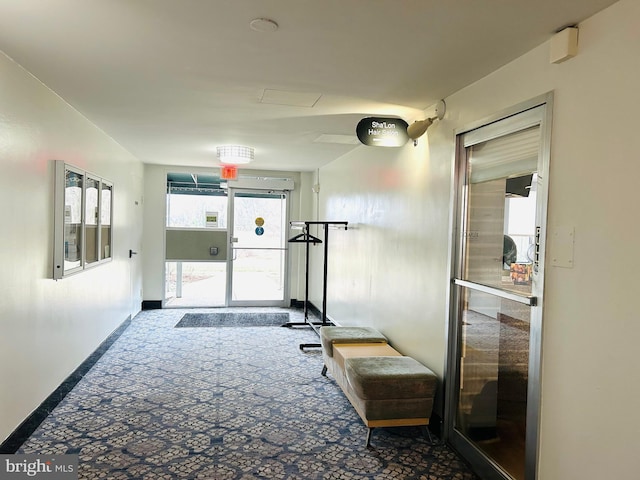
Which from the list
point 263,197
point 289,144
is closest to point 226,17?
point 289,144

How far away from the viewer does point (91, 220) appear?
415 centimetres

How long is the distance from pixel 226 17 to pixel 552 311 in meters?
2.02

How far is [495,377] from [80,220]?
11.4ft

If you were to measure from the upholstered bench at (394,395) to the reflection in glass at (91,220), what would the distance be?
2.77 metres

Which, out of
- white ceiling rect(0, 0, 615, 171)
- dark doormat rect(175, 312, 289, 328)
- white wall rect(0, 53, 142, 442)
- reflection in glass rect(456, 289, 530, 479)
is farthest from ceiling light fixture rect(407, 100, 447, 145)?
dark doormat rect(175, 312, 289, 328)

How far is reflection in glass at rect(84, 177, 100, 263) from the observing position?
400 cm

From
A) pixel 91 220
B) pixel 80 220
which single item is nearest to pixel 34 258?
pixel 80 220

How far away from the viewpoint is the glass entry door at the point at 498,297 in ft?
7.21

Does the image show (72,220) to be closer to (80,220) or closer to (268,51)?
(80,220)

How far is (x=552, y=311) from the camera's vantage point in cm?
205

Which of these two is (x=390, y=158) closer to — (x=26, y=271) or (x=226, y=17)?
(x=226, y=17)

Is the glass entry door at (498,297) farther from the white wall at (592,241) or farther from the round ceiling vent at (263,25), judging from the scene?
the round ceiling vent at (263,25)

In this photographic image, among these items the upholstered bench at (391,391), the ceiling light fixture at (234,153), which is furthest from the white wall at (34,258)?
the upholstered bench at (391,391)

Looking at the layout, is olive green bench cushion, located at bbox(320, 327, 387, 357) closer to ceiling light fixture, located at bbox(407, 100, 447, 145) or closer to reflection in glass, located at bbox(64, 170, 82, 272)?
ceiling light fixture, located at bbox(407, 100, 447, 145)
